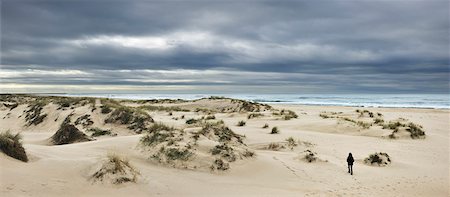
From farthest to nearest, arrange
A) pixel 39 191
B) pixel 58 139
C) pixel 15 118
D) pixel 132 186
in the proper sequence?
pixel 15 118 < pixel 58 139 < pixel 132 186 < pixel 39 191

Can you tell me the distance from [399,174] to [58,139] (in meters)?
13.1

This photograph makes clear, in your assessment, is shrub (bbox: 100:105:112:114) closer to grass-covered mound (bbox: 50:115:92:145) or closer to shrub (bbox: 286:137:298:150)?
grass-covered mound (bbox: 50:115:92:145)

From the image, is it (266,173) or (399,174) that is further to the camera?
(399,174)

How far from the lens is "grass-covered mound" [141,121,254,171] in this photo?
35.3 feet

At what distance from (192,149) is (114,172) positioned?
10.5 ft

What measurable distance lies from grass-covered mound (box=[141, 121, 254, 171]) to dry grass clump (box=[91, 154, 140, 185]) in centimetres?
194

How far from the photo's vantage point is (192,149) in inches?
447

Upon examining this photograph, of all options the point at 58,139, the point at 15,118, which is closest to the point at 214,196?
the point at 58,139

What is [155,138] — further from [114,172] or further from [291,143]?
[291,143]

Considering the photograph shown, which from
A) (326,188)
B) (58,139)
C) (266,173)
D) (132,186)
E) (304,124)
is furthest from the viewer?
(304,124)

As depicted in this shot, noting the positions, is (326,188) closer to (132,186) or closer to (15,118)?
(132,186)

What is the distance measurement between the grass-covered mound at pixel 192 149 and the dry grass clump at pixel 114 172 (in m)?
1.94

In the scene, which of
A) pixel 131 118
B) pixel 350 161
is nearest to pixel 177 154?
pixel 350 161

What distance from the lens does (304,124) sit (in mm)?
25078
